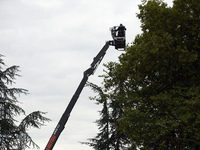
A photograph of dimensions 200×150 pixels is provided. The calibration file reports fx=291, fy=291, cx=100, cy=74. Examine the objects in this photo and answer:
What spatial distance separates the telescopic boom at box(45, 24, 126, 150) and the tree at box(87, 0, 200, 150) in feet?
4.47

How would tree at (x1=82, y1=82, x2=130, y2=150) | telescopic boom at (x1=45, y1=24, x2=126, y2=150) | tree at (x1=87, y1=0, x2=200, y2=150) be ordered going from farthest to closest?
tree at (x1=82, y1=82, x2=130, y2=150) < telescopic boom at (x1=45, y1=24, x2=126, y2=150) < tree at (x1=87, y1=0, x2=200, y2=150)

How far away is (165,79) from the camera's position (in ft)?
67.8

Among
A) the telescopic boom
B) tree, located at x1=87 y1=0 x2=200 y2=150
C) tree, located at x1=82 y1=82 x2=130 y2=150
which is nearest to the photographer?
tree, located at x1=87 y1=0 x2=200 y2=150

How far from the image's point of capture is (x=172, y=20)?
64.7 ft

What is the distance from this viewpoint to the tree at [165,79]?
1823cm

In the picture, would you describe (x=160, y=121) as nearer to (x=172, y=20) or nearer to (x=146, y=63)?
(x=146, y=63)

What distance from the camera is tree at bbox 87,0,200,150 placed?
18234 mm

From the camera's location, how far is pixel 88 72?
20.7m

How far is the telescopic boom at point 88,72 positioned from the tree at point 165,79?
1.36m

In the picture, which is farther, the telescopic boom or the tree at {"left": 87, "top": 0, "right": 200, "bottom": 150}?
the telescopic boom

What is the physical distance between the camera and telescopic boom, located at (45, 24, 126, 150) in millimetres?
19578

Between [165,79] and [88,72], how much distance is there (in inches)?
216

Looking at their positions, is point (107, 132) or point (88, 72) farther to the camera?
point (107, 132)

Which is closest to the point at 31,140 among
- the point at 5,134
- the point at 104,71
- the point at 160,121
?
the point at 5,134
